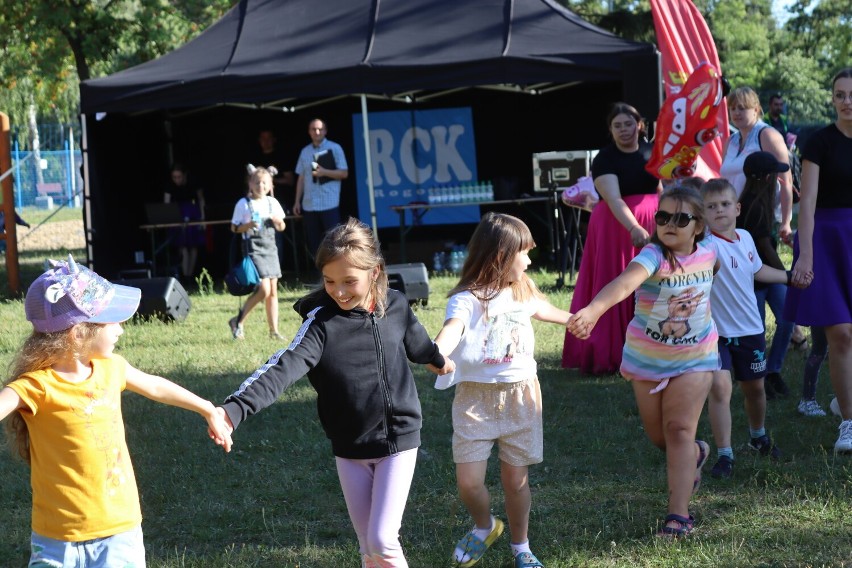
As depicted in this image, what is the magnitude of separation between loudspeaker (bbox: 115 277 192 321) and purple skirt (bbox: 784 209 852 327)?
22.3 feet

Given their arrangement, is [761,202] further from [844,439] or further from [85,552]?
[85,552]

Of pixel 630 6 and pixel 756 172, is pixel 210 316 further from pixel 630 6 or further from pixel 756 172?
pixel 630 6

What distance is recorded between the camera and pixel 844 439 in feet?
17.5

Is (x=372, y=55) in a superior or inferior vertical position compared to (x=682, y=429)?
superior

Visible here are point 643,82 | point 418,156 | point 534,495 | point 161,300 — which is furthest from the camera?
point 418,156

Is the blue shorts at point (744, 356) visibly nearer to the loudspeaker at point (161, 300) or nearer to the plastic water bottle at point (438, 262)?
the loudspeaker at point (161, 300)

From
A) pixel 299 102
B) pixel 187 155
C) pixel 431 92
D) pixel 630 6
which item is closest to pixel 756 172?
pixel 431 92

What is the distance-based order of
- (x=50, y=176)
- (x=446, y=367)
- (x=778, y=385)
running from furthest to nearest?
(x=50, y=176) < (x=778, y=385) < (x=446, y=367)

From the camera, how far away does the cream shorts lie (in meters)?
3.97

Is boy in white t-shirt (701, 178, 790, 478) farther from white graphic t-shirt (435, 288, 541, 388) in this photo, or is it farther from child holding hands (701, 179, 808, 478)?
white graphic t-shirt (435, 288, 541, 388)

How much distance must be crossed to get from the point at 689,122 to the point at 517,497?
3.11 m

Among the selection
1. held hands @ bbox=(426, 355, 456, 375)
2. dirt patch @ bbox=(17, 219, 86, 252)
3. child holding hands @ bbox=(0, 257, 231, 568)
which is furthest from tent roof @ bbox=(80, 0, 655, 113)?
dirt patch @ bbox=(17, 219, 86, 252)

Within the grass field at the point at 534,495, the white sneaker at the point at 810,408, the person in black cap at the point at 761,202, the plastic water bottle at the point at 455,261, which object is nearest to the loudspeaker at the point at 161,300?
the grass field at the point at 534,495

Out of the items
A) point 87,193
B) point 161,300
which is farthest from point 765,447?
point 87,193
